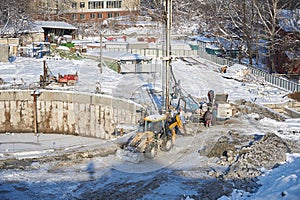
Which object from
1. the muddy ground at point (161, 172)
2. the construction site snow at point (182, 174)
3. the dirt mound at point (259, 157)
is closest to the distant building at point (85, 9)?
the construction site snow at point (182, 174)

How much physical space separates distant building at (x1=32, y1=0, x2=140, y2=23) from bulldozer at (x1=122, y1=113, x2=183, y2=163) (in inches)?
1844

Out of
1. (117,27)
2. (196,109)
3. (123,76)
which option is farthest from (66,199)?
(117,27)

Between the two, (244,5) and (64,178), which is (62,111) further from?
(244,5)

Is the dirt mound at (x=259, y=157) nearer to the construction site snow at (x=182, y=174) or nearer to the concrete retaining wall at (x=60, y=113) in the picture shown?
the construction site snow at (x=182, y=174)

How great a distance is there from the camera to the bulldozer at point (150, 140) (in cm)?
1325

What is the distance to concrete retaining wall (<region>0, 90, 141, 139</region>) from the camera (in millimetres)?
22906

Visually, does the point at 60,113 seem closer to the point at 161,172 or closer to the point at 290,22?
the point at 161,172

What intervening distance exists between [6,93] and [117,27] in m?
33.5

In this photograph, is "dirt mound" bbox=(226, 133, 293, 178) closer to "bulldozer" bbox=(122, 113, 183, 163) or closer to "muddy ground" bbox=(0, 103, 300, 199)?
"muddy ground" bbox=(0, 103, 300, 199)

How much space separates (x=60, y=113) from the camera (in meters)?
24.2

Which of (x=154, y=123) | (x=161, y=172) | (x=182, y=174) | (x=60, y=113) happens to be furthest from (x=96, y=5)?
(x=182, y=174)

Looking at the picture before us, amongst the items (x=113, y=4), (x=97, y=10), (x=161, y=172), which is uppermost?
(x=113, y=4)

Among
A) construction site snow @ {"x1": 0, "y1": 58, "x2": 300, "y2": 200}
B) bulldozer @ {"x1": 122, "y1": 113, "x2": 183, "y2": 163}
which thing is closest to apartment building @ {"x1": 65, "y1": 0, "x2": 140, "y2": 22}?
construction site snow @ {"x1": 0, "y1": 58, "x2": 300, "y2": 200}

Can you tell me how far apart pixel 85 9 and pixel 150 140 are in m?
51.5
